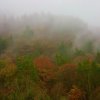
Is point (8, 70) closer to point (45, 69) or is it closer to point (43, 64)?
point (45, 69)

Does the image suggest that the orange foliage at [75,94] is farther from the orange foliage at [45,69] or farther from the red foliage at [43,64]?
the red foliage at [43,64]

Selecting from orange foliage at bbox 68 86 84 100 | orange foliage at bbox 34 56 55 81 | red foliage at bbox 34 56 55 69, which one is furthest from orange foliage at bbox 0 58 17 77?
orange foliage at bbox 68 86 84 100

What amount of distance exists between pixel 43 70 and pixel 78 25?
76679 mm

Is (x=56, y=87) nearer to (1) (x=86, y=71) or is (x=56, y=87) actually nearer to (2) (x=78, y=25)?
(1) (x=86, y=71)

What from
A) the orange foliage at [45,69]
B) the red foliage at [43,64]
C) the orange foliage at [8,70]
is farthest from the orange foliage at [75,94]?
the red foliage at [43,64]

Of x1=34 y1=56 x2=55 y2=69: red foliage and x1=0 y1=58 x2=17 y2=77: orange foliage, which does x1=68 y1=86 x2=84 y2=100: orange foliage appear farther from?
x1=34 y1=56 x2=55 y2=69: red foliage

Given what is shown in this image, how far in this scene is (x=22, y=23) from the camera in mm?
156500

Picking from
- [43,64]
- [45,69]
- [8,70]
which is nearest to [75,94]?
[45,69]

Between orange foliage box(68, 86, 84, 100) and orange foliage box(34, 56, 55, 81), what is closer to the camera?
orange foliage box(68, 86, 84, 100)

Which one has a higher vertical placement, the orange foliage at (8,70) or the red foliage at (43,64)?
the orange foliage at (8,70)

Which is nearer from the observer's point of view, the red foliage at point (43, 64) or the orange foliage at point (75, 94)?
the orange foliage at point (75, 94)

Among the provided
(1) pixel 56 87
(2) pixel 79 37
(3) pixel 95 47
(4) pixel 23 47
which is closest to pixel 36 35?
(2) pixel 79 37

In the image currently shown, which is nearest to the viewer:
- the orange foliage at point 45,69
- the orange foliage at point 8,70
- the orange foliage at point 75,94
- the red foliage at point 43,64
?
the orange foliage at point 75,94

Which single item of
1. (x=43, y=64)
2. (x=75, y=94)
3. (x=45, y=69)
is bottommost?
(x=43, y=64)
